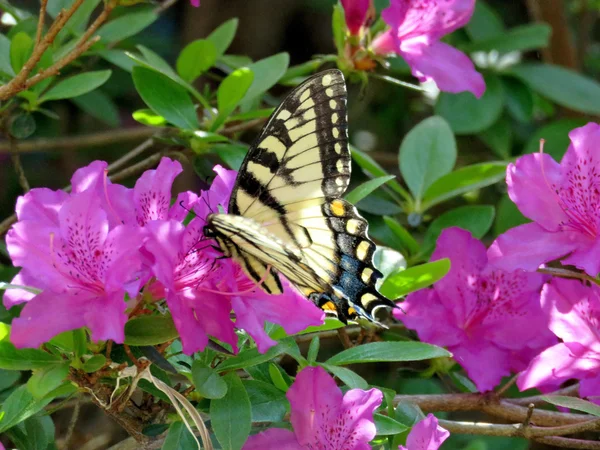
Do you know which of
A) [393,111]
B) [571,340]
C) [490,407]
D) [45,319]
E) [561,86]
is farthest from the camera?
[393,111]

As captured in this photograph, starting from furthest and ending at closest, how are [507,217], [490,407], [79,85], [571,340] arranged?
[507,217] → [79,85] → [490,407] → [571,340]

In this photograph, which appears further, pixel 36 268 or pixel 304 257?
pixel 304 257

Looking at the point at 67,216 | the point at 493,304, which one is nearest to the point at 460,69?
the point at 493,304

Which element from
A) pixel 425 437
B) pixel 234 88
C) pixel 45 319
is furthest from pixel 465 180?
pixel 45 319

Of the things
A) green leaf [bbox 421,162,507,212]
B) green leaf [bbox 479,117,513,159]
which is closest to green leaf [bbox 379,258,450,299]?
green leaf [bbox 421,162,507,212]

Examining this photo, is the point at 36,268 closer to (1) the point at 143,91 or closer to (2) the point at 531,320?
(1) the point at 143,91

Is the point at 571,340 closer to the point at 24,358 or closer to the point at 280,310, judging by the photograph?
the point at 280,310

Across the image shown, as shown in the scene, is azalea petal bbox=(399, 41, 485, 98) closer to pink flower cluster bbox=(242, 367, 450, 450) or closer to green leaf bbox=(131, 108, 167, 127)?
green leaf bbox=(131, 108, 167, 127)
